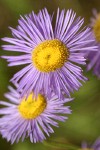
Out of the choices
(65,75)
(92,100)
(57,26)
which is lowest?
(92,100)

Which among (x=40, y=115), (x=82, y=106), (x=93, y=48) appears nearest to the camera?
(x=93, y=48)

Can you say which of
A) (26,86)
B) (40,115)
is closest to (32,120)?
(40,115)

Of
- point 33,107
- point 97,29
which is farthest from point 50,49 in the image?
point 97,29

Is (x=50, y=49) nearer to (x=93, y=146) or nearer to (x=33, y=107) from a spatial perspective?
(x=33, y=107)

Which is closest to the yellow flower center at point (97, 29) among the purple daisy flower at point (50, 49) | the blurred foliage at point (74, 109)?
the blurred foliage at point (74, 109)

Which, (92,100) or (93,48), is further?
(92,100)

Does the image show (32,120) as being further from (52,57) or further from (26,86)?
(52,57)

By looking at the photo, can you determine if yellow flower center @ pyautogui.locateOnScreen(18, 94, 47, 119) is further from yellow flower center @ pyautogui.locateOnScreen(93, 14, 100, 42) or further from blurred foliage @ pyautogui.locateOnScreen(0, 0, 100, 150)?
yellow flower center @ pyautogui.locateOnScreen(93, 14, 100, 42)
